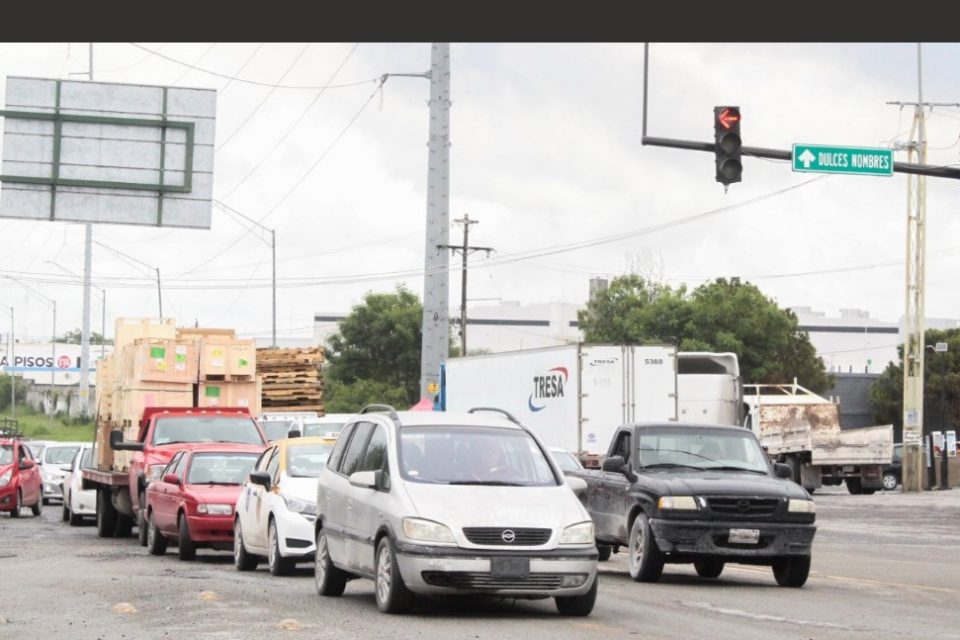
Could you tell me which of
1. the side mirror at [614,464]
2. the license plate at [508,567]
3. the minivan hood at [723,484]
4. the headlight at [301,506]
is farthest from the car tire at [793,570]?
the license plate at [508,567]

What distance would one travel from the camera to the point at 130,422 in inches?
1210

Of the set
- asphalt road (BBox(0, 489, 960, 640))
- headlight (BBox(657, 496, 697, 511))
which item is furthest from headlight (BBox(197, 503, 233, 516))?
headlight (BBox(657, 496, 697, 511))

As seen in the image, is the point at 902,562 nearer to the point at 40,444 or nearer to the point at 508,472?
the point at 508,472

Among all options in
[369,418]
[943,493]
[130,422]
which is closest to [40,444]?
[130,422]

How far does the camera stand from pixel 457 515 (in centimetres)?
1323

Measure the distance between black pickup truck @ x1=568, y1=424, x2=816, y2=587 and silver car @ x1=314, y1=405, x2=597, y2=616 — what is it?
3.06 metres

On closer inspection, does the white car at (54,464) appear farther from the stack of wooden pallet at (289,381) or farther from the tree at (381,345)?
the tree at (381,345)

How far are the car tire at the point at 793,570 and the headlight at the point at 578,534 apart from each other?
16.6 feet

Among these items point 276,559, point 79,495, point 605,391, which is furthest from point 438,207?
point 276,559

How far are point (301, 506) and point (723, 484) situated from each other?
456 centimetres

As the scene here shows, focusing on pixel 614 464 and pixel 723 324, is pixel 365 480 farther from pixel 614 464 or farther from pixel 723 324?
pixel 723 324

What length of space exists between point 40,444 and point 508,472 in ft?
128

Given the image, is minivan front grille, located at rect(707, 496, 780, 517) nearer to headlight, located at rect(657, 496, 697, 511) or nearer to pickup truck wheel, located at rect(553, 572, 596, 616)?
headlight, located at rect(657, 496, 697, 511)

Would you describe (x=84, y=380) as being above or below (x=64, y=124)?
below
